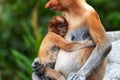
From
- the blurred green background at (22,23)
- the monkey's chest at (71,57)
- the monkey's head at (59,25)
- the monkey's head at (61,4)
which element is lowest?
the blurred green background at (22,23)

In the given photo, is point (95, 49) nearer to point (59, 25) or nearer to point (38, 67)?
point (59, 25)

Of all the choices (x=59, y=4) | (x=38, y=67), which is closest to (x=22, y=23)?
(x=38, y=67)

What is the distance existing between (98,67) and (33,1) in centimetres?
523

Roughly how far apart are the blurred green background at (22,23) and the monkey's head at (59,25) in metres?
4.40

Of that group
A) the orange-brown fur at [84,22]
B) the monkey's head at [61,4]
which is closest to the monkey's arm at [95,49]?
the orange-brown fur at [84,22]

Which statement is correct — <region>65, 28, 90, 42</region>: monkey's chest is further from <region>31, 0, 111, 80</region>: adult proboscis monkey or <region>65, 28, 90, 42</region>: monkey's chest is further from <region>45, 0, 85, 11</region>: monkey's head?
<region>45, 0, 85, 11</region>: monkey's head

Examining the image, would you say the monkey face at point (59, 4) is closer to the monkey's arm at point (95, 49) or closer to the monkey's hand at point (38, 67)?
the monkey's arm at point (95, 49)

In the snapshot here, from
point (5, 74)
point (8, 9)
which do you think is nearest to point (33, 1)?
point (8, 9)

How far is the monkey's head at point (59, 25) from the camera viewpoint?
332 centimetres

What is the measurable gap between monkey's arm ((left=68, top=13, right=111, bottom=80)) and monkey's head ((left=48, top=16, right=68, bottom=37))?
162 millimetres

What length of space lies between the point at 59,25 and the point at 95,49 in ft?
0.86

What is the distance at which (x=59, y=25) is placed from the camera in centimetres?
332

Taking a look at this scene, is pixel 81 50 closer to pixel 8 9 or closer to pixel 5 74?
pixel 5 74

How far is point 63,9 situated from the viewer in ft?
10.8
